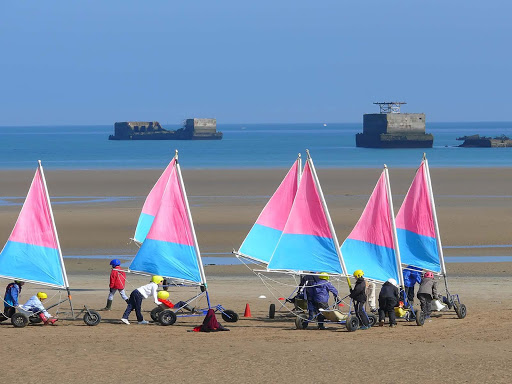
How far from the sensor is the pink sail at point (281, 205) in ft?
79.7

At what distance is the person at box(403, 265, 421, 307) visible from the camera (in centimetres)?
2245

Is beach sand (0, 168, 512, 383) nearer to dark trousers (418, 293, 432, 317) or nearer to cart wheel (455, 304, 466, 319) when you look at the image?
cart wheel (455, 304, 466, 319)

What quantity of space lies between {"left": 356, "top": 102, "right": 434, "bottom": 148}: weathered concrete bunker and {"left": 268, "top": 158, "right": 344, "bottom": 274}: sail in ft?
309

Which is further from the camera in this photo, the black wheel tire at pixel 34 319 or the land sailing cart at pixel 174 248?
the land sailing cart at pixel 174 248

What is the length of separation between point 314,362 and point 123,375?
10.5ft

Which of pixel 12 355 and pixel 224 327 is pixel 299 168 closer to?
pixel 224 327

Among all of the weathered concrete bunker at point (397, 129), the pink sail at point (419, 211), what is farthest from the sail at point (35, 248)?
the weathered concrete bunker at point (397, 129)

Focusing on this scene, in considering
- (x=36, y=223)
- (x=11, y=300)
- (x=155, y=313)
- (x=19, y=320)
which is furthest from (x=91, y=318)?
(x=36, y=223)

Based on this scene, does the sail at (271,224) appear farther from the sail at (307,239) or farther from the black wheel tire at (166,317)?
the black wheel tire at (166,317)

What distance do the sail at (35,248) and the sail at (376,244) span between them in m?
6.21

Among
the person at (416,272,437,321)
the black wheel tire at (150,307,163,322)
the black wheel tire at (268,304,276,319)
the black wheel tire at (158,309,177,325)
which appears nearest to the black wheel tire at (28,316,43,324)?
the black wheel tire at (150,307,163,322)

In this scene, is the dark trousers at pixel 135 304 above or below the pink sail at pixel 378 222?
below

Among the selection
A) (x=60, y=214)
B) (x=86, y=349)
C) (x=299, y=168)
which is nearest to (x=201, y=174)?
(x=60, y=214)

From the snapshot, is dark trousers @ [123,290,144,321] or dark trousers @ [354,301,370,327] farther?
dark trousers @ [123,290,144,321]
